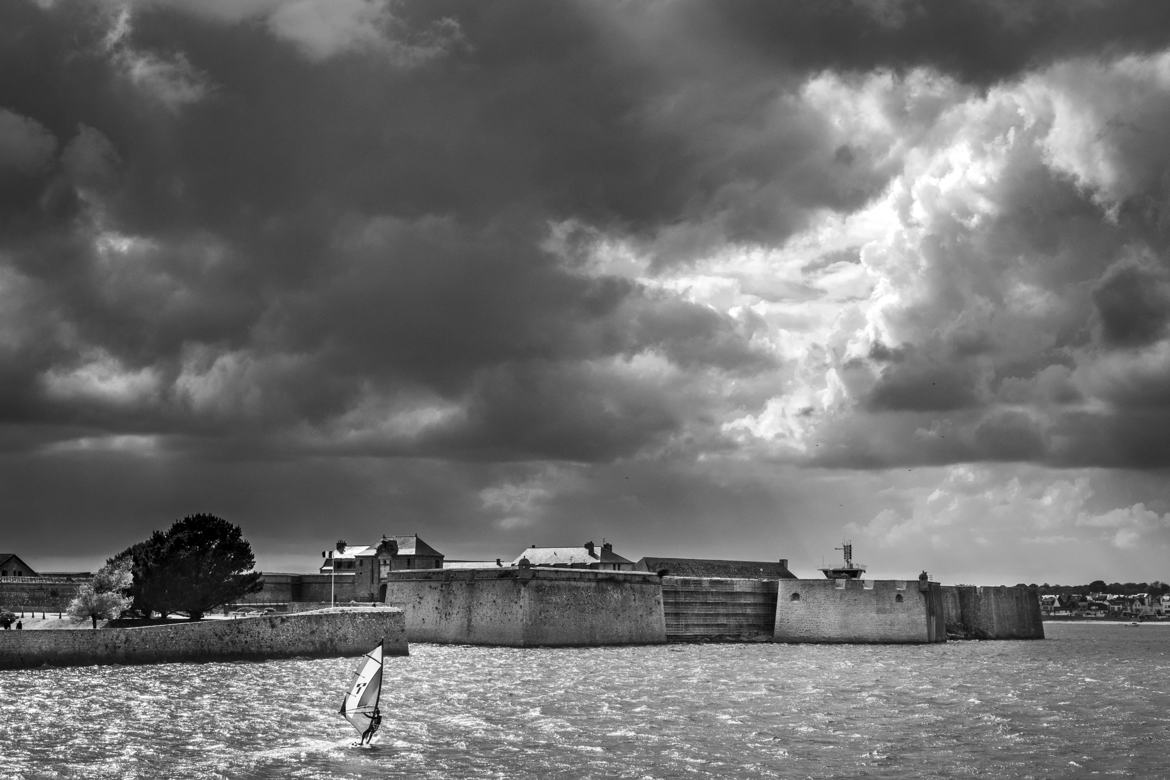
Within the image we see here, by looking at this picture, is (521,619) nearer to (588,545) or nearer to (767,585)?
(767,585)

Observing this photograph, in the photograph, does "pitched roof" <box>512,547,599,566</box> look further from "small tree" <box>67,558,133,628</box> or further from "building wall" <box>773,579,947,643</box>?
"small tree" <box>67,558,133,628</box>

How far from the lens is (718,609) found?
6831 centimetres

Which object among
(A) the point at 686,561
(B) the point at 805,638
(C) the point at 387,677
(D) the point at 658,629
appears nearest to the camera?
(C) the point at 387,677

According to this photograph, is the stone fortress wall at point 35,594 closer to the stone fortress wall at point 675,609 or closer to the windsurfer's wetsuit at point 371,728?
the stone fortress wall at point 675,609

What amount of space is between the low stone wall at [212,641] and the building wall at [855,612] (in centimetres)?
2846

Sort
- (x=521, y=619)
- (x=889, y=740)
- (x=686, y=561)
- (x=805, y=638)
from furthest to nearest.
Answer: (x=686, y=561) < (x=805, y=638) < (x=521, y=619) < (x=889, y=740)

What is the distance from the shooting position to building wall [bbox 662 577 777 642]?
6631 centimetres

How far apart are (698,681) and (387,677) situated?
10.2 m

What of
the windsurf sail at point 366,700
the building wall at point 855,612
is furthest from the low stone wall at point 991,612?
the windsurf sail at point 366,700

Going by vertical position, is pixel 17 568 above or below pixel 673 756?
above

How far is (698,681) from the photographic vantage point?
41.0 m

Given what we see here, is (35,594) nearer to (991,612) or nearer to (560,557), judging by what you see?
(560,557)

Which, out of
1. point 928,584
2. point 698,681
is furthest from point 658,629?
point 698,681

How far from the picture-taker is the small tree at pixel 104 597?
54.3 metres
